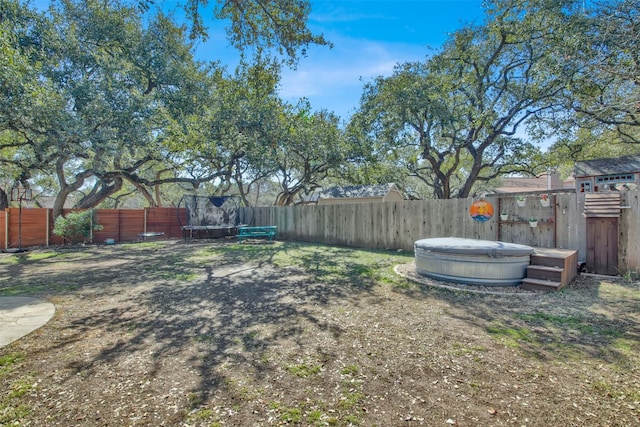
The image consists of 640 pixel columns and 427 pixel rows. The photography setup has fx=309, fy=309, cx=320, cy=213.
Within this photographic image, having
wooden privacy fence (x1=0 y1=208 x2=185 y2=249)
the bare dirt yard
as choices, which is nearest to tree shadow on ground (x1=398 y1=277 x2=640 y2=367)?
the bare dirt yard

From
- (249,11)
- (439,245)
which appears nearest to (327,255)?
(439,245)

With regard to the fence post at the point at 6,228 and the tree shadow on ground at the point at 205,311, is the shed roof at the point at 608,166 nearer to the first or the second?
the tree shadow on ground at the point at 205,311

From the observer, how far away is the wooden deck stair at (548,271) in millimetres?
4195

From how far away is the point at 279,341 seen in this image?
108 inches

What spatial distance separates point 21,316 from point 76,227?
8.37 m

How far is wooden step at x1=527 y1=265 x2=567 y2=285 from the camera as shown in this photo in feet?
13.8

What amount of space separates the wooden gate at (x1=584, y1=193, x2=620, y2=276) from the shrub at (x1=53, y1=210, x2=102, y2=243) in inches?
525

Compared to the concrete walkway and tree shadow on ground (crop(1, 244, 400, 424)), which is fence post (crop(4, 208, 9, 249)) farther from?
the concrete walkway

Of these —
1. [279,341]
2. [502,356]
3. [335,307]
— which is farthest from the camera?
[335,307]

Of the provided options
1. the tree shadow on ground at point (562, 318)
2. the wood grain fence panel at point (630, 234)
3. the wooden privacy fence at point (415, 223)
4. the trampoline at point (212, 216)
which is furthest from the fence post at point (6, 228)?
the wood grain fence panel at point (630, 234)

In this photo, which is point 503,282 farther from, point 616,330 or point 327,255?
point 327,255

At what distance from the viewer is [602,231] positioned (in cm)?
502

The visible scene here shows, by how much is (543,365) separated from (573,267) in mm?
3387

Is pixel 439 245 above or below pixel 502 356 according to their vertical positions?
above
